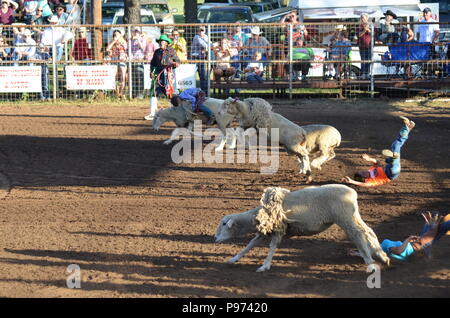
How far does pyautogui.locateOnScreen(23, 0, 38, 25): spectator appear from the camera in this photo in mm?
24327

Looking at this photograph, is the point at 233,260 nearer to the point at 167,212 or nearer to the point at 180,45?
the point at 167,212

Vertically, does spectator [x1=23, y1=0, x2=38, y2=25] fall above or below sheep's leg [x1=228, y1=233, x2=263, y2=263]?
above

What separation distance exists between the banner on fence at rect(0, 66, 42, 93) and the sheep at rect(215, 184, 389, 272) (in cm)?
1441

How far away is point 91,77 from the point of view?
68.1ft

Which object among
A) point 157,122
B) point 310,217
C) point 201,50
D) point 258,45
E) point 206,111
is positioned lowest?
point 310,217

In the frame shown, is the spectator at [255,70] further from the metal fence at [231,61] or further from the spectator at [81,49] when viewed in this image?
the spectator at [81,49]

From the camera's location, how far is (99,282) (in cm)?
734

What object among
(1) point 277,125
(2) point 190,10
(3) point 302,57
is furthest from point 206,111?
(2) point 190,10

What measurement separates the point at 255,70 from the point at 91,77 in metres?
4.77

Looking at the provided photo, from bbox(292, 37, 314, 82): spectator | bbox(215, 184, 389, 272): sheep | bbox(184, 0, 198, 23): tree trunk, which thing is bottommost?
bbox(215, 184, 389, 272): sheep

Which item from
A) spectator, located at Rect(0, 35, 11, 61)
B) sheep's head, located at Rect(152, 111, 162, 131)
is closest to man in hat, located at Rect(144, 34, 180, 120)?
sheep's head, located at Rect(152, 111, 162, 131)

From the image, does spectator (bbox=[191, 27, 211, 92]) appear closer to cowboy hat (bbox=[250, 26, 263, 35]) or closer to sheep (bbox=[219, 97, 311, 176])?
cowboy hat (bbox=[250, 26, 263, 35])

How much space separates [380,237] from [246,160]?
17.2 feet
